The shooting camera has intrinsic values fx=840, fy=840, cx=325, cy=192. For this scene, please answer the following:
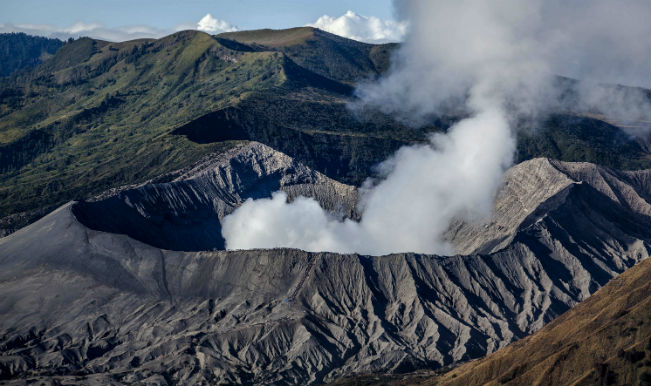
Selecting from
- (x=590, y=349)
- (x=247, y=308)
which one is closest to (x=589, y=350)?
(x=590, y=349)

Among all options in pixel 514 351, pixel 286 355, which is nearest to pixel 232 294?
pixel 286 355

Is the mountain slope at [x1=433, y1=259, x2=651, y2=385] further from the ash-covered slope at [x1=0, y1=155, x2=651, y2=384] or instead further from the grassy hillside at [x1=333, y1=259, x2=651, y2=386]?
the ash-covered slope at [x1=0, y1=155, x2=651, y2=384]

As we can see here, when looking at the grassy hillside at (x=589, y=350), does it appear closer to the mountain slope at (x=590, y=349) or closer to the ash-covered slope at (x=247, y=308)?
the mountain slope at (x=590, y=349)

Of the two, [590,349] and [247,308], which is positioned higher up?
[247,308]

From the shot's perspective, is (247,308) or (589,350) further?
(247,308)

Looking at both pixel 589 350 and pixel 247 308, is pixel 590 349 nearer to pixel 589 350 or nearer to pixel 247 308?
pixel 589 350

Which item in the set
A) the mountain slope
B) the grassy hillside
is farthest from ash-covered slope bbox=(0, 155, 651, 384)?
the mountain slope

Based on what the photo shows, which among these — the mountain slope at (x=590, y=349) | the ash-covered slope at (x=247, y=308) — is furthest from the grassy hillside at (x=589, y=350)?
the ash-covered slope at (x=247, y=308)
